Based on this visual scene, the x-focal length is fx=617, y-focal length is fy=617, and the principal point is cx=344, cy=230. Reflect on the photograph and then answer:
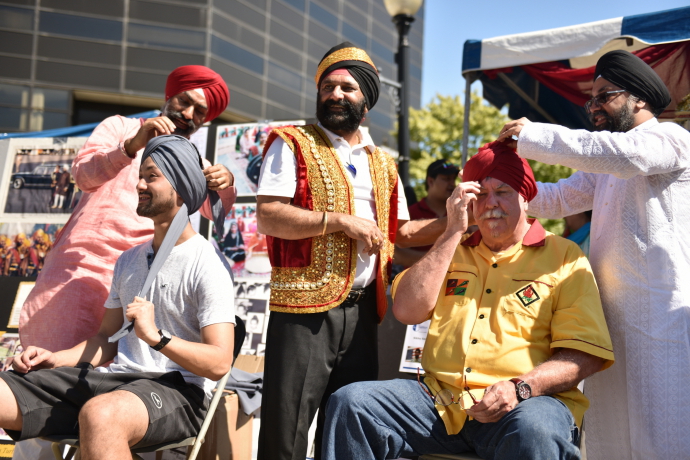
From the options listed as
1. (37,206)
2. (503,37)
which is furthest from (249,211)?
(503,37)

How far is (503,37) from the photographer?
4.60m

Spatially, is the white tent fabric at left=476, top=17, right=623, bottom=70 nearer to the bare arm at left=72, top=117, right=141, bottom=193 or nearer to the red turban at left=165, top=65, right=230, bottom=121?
the red turban at left=165, top=65, right=230, bottom=121

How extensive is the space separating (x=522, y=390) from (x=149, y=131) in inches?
77.8

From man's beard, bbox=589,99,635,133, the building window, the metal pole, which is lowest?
man's beard, bbox=589,99,635,133

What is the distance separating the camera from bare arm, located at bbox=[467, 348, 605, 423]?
7.05 ft

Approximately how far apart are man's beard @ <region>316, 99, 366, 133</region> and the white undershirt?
57mm

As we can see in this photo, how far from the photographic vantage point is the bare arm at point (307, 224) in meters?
2.47

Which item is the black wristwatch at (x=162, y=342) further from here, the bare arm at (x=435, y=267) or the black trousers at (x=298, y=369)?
the bare arm at (x=435, y=267)

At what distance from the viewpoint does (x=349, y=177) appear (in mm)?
2721

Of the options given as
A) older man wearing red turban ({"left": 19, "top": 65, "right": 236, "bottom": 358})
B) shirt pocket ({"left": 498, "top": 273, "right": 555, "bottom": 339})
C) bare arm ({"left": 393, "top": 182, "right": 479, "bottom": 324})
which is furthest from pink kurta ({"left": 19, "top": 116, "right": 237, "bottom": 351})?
shirt pocket ({"left": 498, "top": 273, "right": 555, "bottom": 339})

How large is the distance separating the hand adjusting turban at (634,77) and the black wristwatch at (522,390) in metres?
1.32

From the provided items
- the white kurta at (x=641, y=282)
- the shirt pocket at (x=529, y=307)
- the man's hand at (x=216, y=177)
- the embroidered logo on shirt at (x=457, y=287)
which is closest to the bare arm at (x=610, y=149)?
the white kurta at (x=641, y=282)

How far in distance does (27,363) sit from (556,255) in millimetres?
2170

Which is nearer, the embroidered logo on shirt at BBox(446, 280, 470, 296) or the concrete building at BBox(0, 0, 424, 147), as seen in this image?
the embroidered logo on shirt at BBox(446, 280, 470, 296)
